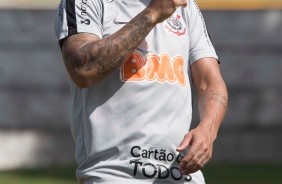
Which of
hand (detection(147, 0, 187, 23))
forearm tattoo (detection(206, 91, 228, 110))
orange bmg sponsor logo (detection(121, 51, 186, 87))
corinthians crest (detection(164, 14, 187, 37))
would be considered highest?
hand (detection(147, 0, 187, 23))

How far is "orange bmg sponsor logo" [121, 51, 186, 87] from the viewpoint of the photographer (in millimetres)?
4488

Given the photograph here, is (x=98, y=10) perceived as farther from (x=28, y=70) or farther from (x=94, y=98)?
(x=28, y=70)

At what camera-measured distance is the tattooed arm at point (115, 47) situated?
14.2 ft

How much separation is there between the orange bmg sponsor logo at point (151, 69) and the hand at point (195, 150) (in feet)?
0.84

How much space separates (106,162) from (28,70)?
6.12 meters

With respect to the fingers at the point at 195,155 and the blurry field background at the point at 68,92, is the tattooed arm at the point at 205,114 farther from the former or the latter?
the blurry field background at the point at 68,92

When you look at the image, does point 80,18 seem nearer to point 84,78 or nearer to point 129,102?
point 84,78

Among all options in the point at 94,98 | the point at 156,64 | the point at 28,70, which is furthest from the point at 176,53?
the point at 28,70

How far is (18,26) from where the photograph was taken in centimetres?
1048

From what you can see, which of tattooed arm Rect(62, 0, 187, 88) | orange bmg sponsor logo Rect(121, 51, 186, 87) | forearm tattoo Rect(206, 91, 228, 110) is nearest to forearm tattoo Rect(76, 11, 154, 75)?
tattooed arm Rect(62, 0, 187, 88)

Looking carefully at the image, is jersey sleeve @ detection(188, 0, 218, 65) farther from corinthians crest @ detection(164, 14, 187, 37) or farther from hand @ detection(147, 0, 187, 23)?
hand @ detection(147, 0, 187, 23)

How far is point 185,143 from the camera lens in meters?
4.43

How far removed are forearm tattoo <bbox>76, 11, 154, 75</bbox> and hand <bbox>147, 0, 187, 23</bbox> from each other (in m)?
0.03

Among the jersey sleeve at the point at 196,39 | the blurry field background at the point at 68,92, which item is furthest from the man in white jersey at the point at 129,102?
the blurry field background at the point at 68,92
